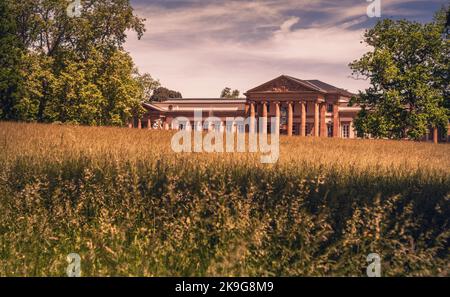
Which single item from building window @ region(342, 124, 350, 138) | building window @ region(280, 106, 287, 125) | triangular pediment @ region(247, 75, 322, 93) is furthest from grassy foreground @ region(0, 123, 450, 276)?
building window @ region(342, 124, 350, 138)

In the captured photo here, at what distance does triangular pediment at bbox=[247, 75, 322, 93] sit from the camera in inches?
2466

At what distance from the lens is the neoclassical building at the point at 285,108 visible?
206ft

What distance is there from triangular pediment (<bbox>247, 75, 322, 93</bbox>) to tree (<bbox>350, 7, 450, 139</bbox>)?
2550 cm

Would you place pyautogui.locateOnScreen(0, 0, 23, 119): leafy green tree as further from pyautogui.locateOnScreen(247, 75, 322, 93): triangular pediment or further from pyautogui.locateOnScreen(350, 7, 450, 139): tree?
pyautogui.locateOnScreen(247, 75, 322, 93): triangular pediment

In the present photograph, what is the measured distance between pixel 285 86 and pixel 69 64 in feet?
119

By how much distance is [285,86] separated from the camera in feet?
214

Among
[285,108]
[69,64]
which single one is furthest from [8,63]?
[285,108]

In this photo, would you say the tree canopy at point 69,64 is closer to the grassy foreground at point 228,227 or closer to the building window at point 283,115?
the grassy foreground at point 228,227

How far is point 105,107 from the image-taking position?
35125 millimetres

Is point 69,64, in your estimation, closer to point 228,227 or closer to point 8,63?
point 8,63
